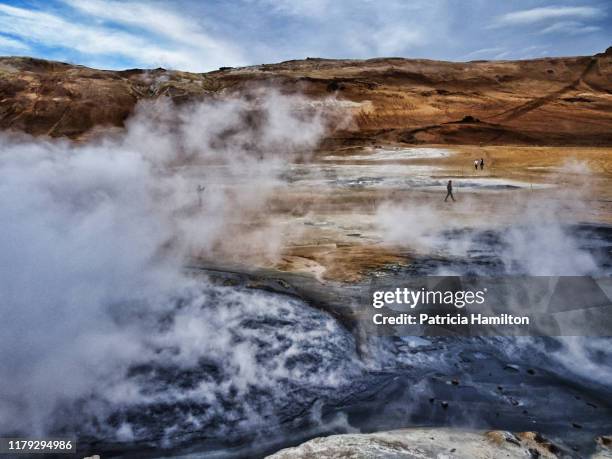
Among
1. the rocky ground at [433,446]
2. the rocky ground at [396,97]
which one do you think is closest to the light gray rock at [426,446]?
the rocky ground at [433,446]

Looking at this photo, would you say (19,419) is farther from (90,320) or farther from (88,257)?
(88,257)

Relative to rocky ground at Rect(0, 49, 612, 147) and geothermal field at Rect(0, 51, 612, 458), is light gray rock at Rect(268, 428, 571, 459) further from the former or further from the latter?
rocky ground at Rect(0, 49, 612, 147)

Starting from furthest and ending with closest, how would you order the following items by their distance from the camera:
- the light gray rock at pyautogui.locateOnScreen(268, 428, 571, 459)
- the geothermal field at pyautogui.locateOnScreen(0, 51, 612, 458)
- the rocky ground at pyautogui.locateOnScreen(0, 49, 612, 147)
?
the rocky ground at pyautogui.locateOnScreen(0, 49, 612, 147) < the geothermal field at pyautogui.locateOnScreen(0, 51, 612, 458) < the light gray rock at pyautogui.locateOnScreen(268, 428, 571, 459)

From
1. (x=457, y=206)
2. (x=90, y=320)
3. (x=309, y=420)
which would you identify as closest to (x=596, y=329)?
(x=309, y=420)

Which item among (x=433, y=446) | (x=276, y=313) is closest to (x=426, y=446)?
(x=433, y=446)

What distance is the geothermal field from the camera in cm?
466

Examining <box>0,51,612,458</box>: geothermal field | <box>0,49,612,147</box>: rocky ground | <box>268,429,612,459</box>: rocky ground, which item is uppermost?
<box>0,49,612,147</box>: rocky ground

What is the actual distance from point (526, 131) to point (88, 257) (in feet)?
95.1

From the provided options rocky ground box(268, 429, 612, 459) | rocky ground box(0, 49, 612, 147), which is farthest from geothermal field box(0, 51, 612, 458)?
rocky ground box(0, 49, 612, 147)

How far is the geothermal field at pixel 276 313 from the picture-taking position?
15.3ft

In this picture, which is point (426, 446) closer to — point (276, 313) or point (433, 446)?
point (433, 446)

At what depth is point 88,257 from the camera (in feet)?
23.4

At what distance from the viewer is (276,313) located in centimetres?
697

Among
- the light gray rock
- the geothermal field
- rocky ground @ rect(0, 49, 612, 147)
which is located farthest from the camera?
rocky ground @ rect(0, 49, 612, 147)
